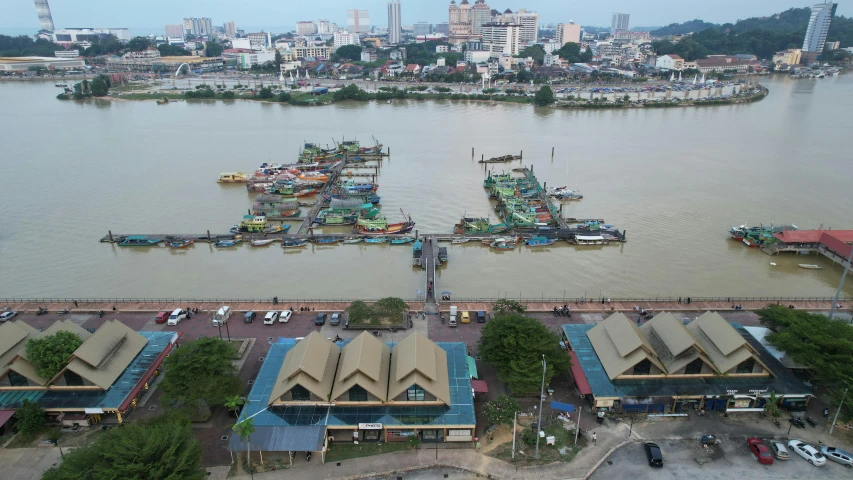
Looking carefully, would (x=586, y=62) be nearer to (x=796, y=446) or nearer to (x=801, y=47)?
(x=801, y=47)

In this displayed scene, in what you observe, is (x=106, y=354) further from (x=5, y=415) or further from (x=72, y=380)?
(x=5, y=415)

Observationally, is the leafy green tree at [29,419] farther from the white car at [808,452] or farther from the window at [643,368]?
the white car at [808,452]

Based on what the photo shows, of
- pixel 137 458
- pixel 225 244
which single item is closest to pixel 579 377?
pixel 137 458

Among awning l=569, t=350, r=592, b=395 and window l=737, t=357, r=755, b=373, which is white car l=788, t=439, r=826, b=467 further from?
awning l=569, t=350, r=592, b=395

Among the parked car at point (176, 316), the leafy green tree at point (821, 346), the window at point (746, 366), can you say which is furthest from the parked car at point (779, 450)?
the parked car at point (176, 316)

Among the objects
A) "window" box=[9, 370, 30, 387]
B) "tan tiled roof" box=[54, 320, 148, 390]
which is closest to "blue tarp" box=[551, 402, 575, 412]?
"tan tiled roof" box=[54, 320, 148, 390]

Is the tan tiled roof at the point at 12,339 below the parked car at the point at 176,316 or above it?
above
